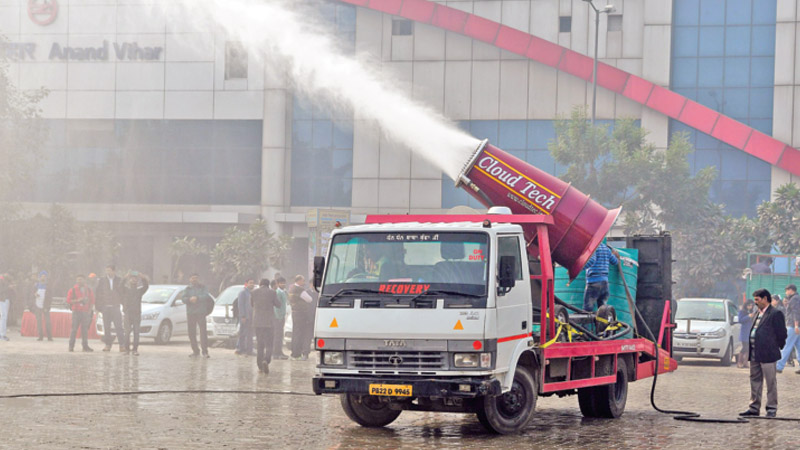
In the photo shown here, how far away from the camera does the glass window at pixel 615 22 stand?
175ft

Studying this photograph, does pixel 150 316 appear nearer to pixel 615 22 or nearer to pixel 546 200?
pixel 546 200

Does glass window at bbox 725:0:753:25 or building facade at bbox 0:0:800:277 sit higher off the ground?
glass window at bbox 725:0:753:25

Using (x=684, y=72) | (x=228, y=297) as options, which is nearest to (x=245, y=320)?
(x=228, y=297)

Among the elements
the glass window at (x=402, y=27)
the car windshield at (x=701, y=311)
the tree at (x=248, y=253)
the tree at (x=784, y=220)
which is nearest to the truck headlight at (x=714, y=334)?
the car windshield at (x=701, y=311)

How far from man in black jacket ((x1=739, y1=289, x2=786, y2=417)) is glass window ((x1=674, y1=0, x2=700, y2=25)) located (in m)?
40.5

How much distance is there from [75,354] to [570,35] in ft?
113

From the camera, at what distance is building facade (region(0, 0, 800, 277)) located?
52406mm

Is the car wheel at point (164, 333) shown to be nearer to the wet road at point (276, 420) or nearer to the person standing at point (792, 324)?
the wet road at point (276, 420)

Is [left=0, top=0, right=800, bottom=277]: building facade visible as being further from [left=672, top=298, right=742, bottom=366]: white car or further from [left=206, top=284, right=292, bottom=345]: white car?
[left=206, top=284, right=292, bottom=345]: white car

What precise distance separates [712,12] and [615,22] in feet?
15.1

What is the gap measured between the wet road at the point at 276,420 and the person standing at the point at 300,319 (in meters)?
4.14

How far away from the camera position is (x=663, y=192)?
4431 cm

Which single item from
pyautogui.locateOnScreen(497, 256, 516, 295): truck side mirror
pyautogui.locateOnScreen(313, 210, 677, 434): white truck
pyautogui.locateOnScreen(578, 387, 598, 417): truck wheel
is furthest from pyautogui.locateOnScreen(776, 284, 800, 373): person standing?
pyautogui.locateOnScreen(497, 256, 516, 295): truck side mirror

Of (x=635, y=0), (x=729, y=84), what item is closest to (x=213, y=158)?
(x=635, y=0)
